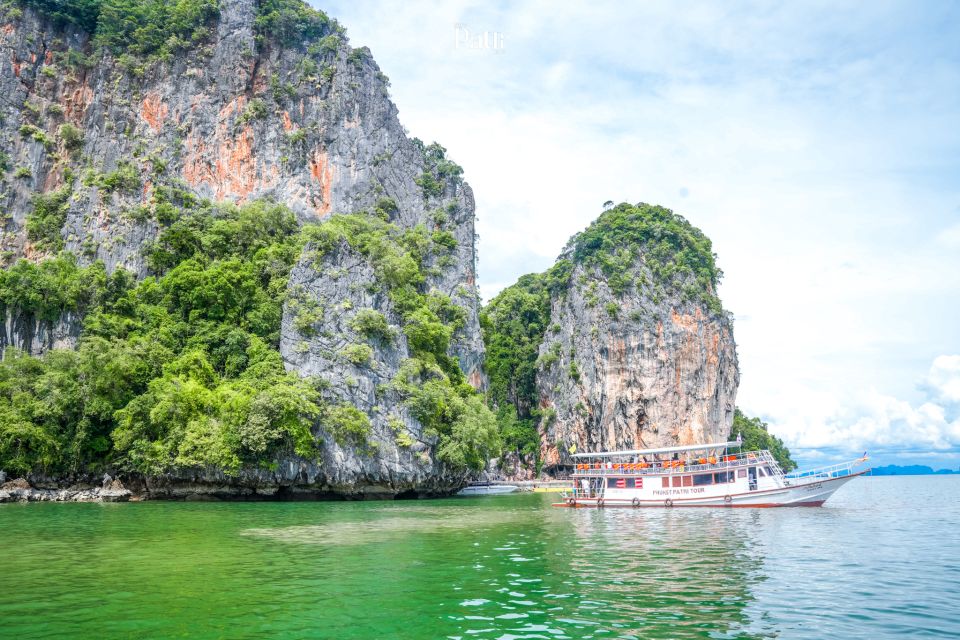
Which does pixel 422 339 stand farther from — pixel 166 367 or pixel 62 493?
pixel 62 493

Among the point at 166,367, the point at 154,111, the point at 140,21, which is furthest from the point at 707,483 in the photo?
the point at 140,21

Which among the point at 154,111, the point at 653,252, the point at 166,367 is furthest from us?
the point at 653,252

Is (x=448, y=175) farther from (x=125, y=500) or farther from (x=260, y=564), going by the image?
(x=260, y=564)

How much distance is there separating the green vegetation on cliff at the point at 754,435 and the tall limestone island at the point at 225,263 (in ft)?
129

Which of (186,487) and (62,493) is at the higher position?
(186,487)

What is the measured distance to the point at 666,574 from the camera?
1612cm

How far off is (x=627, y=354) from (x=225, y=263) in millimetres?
46376

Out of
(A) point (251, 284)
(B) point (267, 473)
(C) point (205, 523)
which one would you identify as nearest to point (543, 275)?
(A) point (251, 284)

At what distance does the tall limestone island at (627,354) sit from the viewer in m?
76.5

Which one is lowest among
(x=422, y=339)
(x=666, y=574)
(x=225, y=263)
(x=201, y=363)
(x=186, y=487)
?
(x=186, y=487)

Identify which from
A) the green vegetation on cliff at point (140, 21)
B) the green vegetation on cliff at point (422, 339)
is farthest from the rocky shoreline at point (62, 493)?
the green vegetation on cliff at point (140, 21)

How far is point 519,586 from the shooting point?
14.9 metres

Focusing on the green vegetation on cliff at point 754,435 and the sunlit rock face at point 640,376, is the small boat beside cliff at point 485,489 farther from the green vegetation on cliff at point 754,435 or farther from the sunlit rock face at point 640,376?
the green vegetation on cliff at point 754,435

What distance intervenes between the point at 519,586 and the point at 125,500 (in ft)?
121
